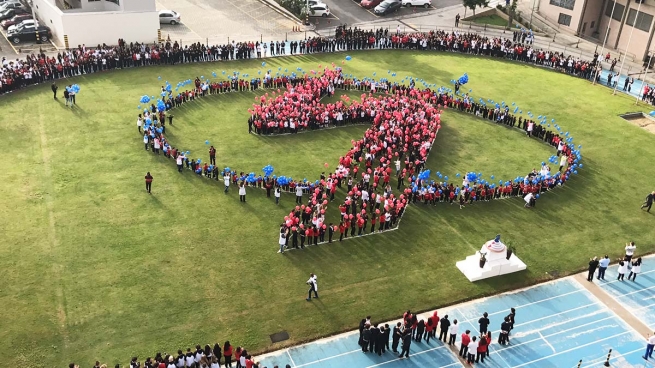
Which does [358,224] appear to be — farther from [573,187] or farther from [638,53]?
[638,53]

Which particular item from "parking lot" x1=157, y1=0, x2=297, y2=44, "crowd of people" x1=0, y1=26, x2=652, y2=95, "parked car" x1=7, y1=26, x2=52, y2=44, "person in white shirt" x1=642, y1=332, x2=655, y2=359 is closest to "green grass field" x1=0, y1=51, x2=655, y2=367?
"crowd of people" x1=0, y1=26, x2=652, y2=95

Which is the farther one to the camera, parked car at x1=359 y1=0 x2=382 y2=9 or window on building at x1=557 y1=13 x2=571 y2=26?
parked car at x1=359 y1=0 x2=382 y2=9

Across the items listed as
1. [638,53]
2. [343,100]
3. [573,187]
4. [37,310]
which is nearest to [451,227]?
[573,187]

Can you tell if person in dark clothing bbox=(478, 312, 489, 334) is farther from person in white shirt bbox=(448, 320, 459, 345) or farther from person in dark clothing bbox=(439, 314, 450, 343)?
person in dark clothing bbox=(439, 314, 450, 343)

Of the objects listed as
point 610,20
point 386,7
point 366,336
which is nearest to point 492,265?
point 366,336

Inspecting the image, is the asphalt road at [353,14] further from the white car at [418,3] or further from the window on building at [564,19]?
the window on building at [564,19]

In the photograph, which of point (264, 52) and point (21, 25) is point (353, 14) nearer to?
point (264, 52)

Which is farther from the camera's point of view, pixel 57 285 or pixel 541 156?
pixel 541 156
